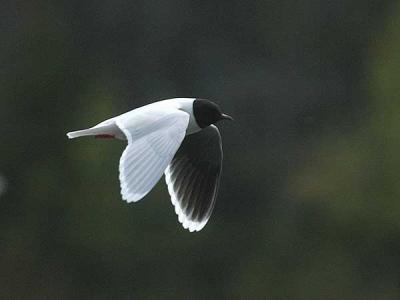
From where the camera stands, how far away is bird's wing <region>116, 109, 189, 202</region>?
531 centimetres

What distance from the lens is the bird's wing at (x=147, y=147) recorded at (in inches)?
209

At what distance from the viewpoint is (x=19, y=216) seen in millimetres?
15523

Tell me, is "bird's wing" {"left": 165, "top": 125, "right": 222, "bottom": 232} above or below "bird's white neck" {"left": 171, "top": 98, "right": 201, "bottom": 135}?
below

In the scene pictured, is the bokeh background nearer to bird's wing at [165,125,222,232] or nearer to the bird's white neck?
bird's wing at [165,125,222,232]

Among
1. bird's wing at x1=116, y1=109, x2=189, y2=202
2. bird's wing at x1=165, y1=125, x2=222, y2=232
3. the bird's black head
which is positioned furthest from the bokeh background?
bird's wing at x1=116, y1=109, x2=189, y2=202

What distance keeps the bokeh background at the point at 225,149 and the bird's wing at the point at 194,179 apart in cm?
669

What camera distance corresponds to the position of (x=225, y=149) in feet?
55.9

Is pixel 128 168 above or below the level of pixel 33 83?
above

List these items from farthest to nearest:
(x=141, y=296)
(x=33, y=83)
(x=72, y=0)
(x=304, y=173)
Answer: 1. (x=72, y=0)
2. (x=33, y=83)
3. (x=304, y=173)
4. (x=141, y=296)

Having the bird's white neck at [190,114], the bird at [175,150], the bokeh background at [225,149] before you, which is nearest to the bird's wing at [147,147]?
the bird at [175,150]

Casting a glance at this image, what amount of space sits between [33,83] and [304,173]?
309cm

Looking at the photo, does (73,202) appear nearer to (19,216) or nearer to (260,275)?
(19,216)

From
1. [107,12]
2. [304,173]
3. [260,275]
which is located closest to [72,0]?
[107,12]

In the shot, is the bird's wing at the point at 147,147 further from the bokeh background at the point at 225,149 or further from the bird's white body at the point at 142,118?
the bokeh background at the point at 225,149
